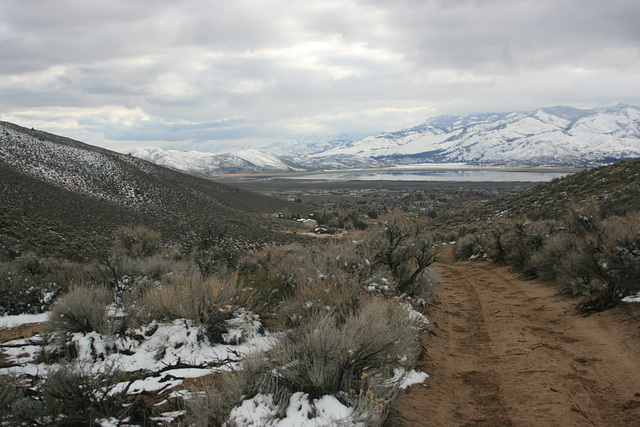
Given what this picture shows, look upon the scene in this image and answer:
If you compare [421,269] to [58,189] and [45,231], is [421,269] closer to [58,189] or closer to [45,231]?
[45,231]

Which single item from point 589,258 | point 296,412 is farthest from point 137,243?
point 589,258

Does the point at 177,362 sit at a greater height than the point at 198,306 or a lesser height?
lesser

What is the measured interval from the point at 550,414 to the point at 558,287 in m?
5.20

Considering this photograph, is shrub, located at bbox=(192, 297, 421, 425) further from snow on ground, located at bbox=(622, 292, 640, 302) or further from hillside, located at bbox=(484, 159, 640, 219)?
hillside, located at bbox=(484, 159, 640, 219)

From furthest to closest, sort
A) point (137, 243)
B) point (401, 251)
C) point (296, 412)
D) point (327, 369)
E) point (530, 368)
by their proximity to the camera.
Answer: point (137, 243), point (401, 251), point (530, 368), point (327, 369), point (296, 412)

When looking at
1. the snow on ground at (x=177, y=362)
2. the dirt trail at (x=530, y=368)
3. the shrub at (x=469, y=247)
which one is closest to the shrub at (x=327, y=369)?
the snow on ground at (x=177, y=362)

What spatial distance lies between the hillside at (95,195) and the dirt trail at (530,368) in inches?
675

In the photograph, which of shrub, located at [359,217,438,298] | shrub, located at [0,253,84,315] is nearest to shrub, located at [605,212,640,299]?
shrub, located at [359,217,438,298]

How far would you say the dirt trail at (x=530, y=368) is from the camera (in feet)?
12.3

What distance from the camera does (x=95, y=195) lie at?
113ft

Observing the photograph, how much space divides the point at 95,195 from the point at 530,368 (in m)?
39.2

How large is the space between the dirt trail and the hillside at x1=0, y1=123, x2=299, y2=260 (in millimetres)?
17138

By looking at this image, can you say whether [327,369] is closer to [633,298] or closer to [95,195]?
[633,298]

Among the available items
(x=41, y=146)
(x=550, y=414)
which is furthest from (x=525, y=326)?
(x=41, y=146)
